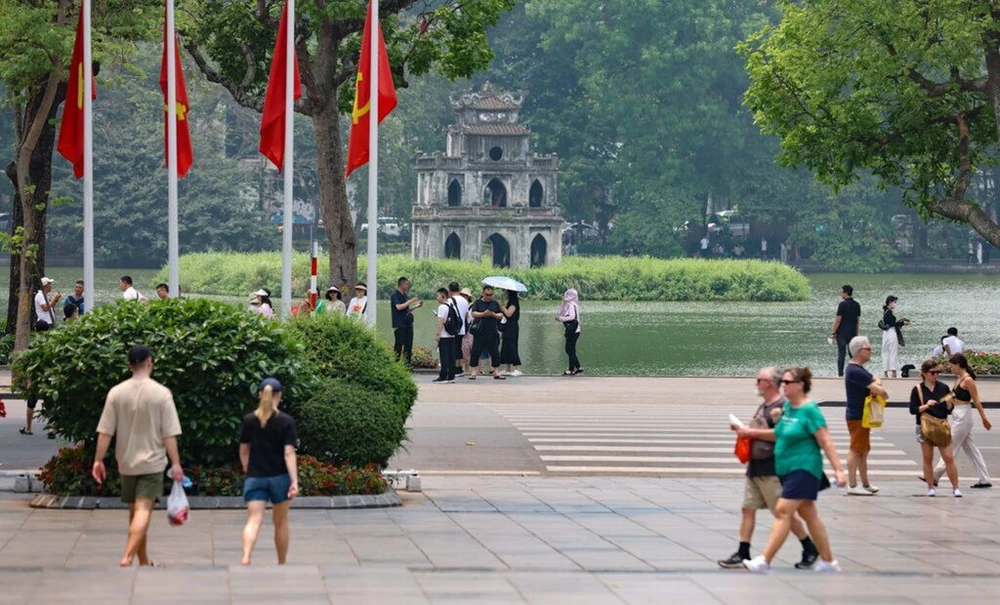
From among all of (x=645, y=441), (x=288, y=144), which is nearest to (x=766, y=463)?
(x=645, y=441)

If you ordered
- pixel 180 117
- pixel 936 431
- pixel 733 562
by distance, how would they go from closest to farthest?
pixel 733 562
pixel 936 431
pixel 180 117

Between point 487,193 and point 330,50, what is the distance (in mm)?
67690

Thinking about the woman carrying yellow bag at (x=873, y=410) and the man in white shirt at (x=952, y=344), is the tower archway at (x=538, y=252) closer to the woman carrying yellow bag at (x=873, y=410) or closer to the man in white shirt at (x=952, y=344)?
the man in white shirt at (x=952, y=344)

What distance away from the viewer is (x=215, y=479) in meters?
17.1

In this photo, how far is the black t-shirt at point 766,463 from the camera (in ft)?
44.8

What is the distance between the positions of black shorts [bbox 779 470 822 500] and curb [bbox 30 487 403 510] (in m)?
5.41

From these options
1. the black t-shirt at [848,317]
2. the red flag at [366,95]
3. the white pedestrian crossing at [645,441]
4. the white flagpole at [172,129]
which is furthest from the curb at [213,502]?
the black t-shirt at [848,317]

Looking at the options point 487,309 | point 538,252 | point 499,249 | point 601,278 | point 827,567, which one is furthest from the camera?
point 499,249

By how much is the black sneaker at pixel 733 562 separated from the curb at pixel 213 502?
15.8 ft

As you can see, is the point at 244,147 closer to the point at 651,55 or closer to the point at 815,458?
the point at 651,55

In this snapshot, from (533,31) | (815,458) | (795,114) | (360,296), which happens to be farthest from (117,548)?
(533,31)

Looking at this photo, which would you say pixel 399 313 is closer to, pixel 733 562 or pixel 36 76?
pixel 36 76

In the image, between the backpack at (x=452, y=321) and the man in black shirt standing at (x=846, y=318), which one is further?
the man in black shirt standing at (x=846, y=318)

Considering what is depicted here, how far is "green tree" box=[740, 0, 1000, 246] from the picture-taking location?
127ft
